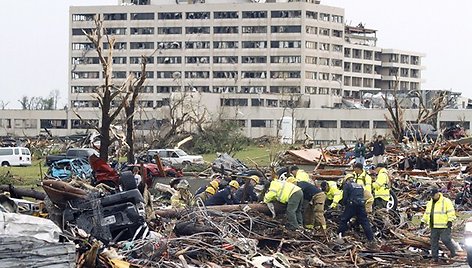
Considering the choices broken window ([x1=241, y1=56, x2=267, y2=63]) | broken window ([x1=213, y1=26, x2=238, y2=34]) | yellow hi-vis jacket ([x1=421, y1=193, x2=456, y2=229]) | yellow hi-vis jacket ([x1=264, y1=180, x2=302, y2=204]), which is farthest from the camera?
broken window ([x1=213, y1=26, x2=238, y2=34])

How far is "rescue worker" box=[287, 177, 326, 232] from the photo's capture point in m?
18.9

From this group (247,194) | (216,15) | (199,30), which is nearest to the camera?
(247,194)

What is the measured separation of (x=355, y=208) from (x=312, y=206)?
3.04 feet

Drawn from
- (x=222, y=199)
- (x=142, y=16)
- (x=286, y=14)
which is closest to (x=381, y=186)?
(x=222, y=199)

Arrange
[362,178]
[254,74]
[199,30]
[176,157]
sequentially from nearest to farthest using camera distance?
[362,178] < [176,157] < [254,74] < [199,30]

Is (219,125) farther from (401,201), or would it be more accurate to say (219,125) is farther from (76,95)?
(76,95)

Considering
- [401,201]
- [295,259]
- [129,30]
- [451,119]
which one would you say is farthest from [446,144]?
[129,30]

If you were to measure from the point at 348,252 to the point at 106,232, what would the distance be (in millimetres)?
4793

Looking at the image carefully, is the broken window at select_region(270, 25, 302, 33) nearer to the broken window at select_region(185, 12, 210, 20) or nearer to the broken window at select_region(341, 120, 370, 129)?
the broken window at select_region(185, 12, 210, 20)

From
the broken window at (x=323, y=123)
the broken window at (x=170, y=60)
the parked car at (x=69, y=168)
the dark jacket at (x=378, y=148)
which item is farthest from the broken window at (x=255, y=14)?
the dark jacket at (x=378, y=148)

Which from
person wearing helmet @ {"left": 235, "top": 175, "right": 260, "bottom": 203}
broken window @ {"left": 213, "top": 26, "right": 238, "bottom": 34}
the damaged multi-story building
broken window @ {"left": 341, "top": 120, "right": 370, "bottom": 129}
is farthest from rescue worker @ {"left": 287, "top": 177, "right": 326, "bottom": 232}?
broken window @ {"left": 213, "top": 26, "right": 238, "bottom": 34}

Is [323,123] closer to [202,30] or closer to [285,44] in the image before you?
[285,44]

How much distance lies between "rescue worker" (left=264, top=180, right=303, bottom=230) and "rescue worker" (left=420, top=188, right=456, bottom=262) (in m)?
2.58

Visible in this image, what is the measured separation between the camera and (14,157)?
53.1 meters
